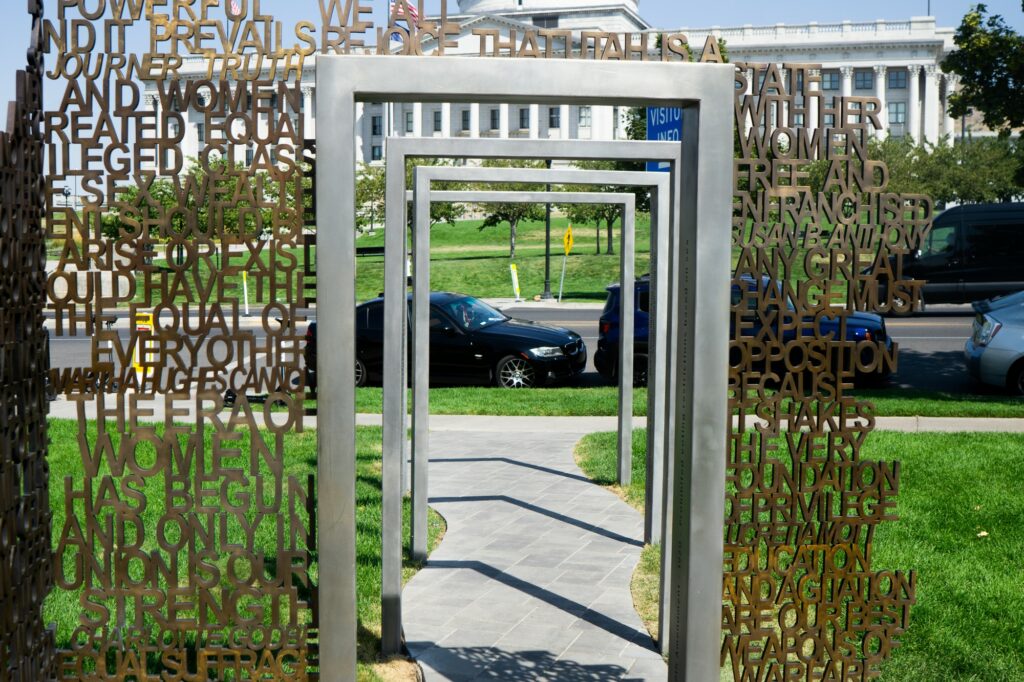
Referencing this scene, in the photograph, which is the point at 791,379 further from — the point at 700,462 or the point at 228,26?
the point at 228,26

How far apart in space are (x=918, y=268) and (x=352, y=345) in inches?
1001

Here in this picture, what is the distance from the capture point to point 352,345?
3.88 metres

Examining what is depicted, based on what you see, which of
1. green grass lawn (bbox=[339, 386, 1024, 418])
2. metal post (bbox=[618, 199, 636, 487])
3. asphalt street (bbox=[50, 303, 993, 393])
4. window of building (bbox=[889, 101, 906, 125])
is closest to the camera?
metal post (bbox=[618, 199, 636, 487])

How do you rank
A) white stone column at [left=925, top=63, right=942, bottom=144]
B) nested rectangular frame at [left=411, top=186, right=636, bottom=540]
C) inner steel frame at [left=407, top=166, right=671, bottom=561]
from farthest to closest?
white stone column at [left=925, top=63, right=942, bottom=144] → inner steel frame at [left=407, top=166, right=671, bottom=561] → nested rectangular frame at [left=411, top=186, right=636, bottom=540]

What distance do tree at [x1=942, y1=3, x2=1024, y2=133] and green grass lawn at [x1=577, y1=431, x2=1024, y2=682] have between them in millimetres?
6593

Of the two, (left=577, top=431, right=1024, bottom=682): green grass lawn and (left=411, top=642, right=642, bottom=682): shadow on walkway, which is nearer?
(left=411, top=642, right=642, bottom=682): shadow on walkway

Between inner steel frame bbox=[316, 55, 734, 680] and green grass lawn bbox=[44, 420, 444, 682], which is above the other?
inner steel frame bbox=[316, 55, 734, 680]

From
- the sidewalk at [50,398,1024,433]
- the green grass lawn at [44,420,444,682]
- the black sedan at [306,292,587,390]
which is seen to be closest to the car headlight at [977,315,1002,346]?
the sidewalk at [50,398,1024,433]

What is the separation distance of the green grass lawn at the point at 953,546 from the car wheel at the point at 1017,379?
3591mm

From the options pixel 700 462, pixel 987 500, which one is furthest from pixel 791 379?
pixel 987 500

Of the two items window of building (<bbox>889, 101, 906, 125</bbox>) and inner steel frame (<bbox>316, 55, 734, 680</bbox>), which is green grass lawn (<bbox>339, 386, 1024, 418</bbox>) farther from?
window of building (<bbox>889, 101, 906, 125</bbox>)

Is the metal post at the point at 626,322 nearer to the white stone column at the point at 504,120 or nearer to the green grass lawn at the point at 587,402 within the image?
the green grass lawn at the point at 587,402

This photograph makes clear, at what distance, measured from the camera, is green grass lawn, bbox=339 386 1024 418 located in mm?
12953

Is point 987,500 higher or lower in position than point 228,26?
lower
